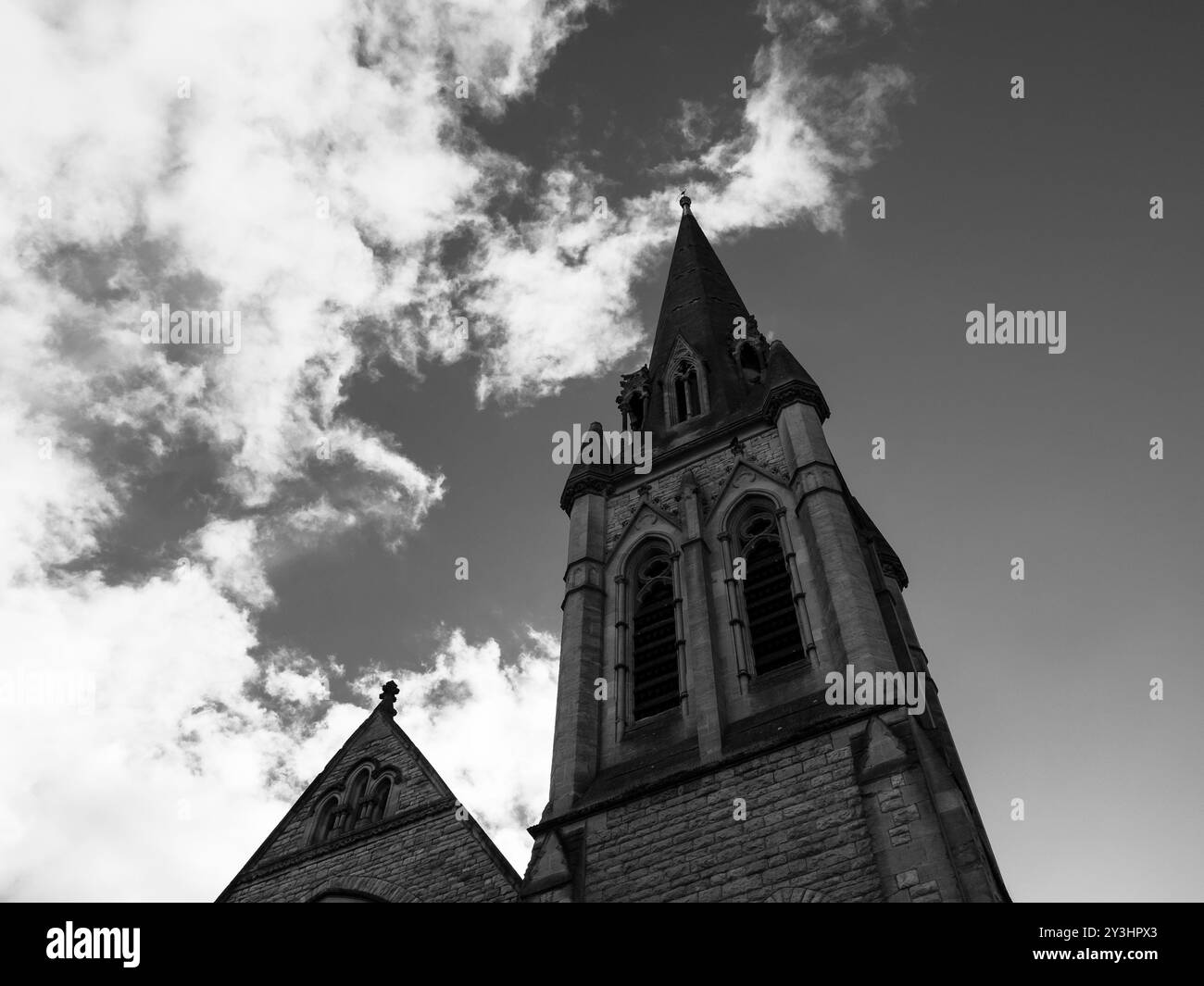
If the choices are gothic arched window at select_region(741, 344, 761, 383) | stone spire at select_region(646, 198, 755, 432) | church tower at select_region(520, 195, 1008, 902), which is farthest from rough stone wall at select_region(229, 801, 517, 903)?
gothic arched window at select_region(741, 344, 761, 383)

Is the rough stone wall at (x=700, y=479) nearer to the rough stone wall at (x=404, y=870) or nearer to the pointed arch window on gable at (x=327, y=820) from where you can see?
the pointed arch window on gable at (x=327, y=820)

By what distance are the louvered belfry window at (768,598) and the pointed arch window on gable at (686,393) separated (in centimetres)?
448

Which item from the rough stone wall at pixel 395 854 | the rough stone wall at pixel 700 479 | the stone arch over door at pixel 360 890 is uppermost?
the rough stone wall at pixel 700 479

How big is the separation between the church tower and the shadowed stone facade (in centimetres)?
3

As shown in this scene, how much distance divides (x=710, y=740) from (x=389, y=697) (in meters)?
4.93

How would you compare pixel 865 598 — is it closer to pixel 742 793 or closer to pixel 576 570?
pixel 742 793

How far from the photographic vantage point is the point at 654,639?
15.0 meters

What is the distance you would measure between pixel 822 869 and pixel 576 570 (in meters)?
7.06

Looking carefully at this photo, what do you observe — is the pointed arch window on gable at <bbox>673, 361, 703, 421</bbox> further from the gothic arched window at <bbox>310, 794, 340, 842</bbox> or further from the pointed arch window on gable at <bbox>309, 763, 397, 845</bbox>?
the gothic arched window at <bbox>310, 794, 340, 842</bbox>

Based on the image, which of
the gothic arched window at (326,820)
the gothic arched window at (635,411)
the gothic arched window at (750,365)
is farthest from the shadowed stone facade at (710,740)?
the gothic arched window at (635,411)

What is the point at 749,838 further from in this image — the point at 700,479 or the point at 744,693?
the point at 700,479

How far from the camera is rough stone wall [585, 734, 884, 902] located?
10.3 meters

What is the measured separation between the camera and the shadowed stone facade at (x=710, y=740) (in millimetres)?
10531

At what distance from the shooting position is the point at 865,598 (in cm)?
1326
